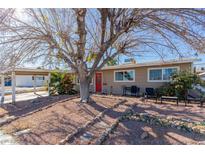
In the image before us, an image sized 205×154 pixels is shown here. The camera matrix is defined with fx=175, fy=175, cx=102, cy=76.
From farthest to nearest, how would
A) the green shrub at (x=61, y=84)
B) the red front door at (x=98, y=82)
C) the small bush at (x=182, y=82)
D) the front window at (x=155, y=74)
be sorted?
the red front door at (x=98, y=82) → the green shrub at (x=61, y=84) → the front window at (x=155, y=74) → the small bush at (x=182, y=82)

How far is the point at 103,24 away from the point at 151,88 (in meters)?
6.84

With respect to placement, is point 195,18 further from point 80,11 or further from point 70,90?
point 70,90

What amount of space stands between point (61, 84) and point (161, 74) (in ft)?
28.0

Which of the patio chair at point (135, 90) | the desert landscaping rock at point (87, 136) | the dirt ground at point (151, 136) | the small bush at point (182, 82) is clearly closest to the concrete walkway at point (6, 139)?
the desert landscaping rock at point (87, 136)

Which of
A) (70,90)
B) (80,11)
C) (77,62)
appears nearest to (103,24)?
(80,11)

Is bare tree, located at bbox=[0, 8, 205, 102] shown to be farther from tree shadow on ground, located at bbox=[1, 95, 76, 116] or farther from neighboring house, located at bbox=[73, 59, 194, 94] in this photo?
neighboring house, located at bbox=[73, 59, 194, 94]

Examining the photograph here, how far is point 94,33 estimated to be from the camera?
9.75m

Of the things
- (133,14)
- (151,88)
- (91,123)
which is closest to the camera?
(91,123)

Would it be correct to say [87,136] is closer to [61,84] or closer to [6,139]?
[6,139]

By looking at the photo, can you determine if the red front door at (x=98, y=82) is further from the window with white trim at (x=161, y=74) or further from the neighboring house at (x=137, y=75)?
the window with white trim at (x=161, y=74)

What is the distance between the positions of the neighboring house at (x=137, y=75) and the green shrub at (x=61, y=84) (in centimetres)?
285

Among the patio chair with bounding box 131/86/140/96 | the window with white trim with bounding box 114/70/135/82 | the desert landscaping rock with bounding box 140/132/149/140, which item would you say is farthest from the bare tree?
the window with white trim with bounding box 114/70/135/82

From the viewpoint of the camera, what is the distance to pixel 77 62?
890cm

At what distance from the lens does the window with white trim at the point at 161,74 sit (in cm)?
1266
